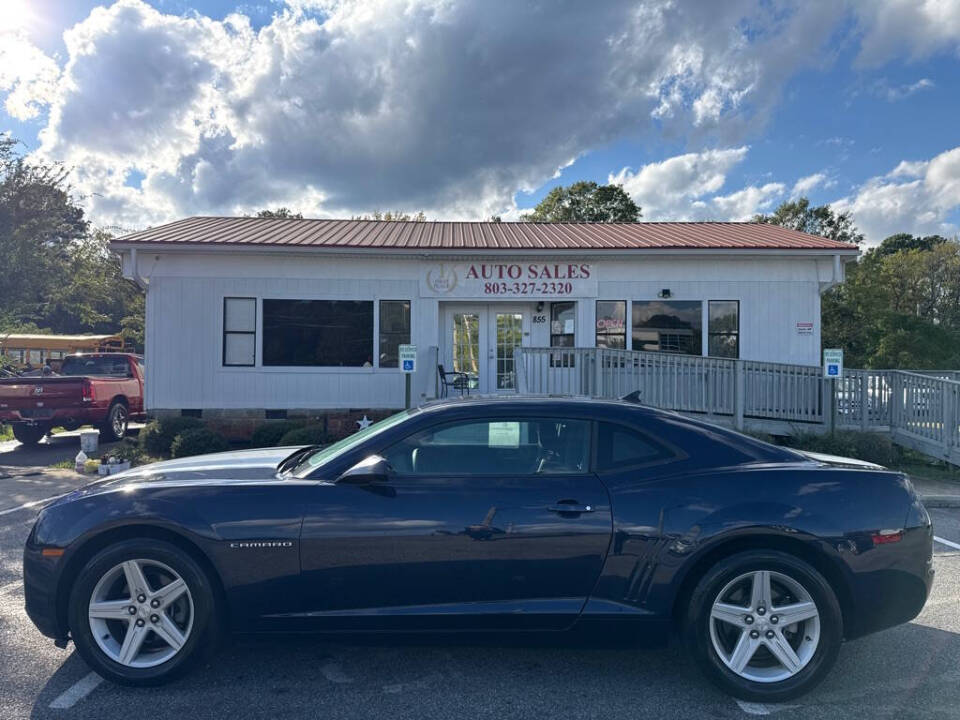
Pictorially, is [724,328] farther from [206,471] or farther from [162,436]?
[206,471]

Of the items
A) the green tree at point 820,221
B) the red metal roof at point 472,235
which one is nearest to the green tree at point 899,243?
the green tree at point 820,221

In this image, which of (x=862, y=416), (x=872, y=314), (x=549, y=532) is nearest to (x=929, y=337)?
(x=872, y=314)

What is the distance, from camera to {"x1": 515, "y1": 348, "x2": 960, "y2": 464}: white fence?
1048 centimetres

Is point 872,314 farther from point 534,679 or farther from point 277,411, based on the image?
point 534,679

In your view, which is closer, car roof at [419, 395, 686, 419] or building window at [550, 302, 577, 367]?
car roof at [419, 395, 686, 419]

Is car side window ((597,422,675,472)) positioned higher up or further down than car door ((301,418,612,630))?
higher up

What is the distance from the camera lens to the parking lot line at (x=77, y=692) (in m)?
3.19

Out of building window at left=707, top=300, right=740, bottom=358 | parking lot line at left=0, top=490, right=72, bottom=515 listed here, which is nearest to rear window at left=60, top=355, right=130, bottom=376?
parking lot line at left=0, top=490, right=72, bottom=515

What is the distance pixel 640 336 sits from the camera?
12.4m

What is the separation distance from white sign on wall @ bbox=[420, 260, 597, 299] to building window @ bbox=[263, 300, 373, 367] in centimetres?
130

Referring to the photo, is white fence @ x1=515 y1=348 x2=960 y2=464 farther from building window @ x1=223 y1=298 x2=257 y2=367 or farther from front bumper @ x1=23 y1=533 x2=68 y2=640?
front bumper @ x1=23 y1=533 x2=68 y2=640

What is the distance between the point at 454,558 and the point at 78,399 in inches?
440

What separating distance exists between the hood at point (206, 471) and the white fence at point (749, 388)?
702 cm

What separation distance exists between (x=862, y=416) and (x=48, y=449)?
14095 mm
